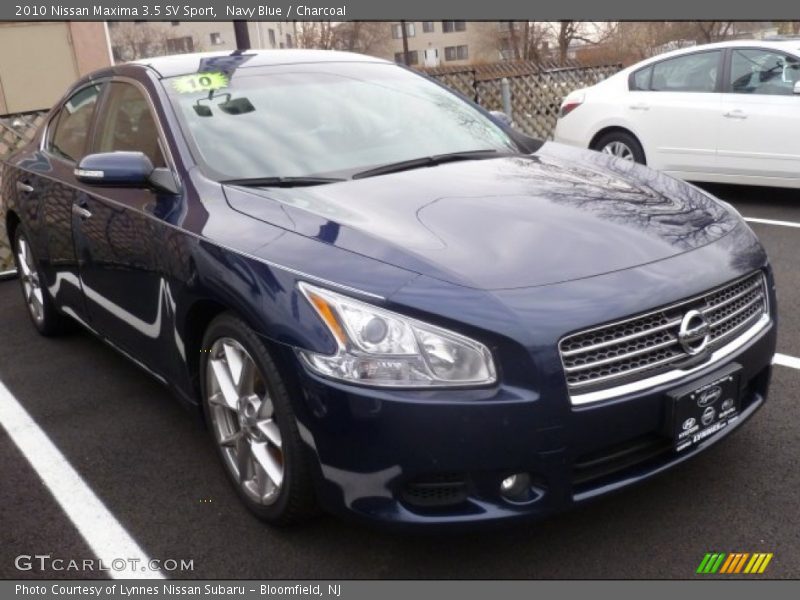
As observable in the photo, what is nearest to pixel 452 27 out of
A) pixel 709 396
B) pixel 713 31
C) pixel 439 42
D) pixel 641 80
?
pixel 439 42

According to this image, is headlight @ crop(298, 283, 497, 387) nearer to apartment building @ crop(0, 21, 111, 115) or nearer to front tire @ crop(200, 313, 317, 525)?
front tire @ crop(200, 313, 317, 525)

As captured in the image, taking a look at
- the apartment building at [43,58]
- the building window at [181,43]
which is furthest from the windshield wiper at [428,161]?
the building window at [181,43]

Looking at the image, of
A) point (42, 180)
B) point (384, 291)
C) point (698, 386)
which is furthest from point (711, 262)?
point (42, 180)

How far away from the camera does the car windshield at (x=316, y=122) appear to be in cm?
338

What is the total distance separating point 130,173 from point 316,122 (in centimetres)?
80

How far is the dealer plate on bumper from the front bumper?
0.10ft

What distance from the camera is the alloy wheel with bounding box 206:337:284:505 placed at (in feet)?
9.16

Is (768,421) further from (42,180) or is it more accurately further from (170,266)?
(42,180)

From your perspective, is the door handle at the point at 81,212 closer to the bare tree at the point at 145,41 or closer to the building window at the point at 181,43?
the bare tree at the point at 145,41

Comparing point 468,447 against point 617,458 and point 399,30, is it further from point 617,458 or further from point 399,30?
point 399,30

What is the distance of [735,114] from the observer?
7453 mm

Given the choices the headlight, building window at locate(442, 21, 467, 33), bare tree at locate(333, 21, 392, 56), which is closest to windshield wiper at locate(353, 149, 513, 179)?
the headlight

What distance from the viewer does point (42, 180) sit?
4.54 m

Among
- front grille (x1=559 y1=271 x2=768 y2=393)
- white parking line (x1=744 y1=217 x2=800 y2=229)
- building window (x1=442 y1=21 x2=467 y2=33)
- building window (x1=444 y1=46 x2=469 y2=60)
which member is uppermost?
front grille (x1=559 y1=271 x2=768 y2=393)
